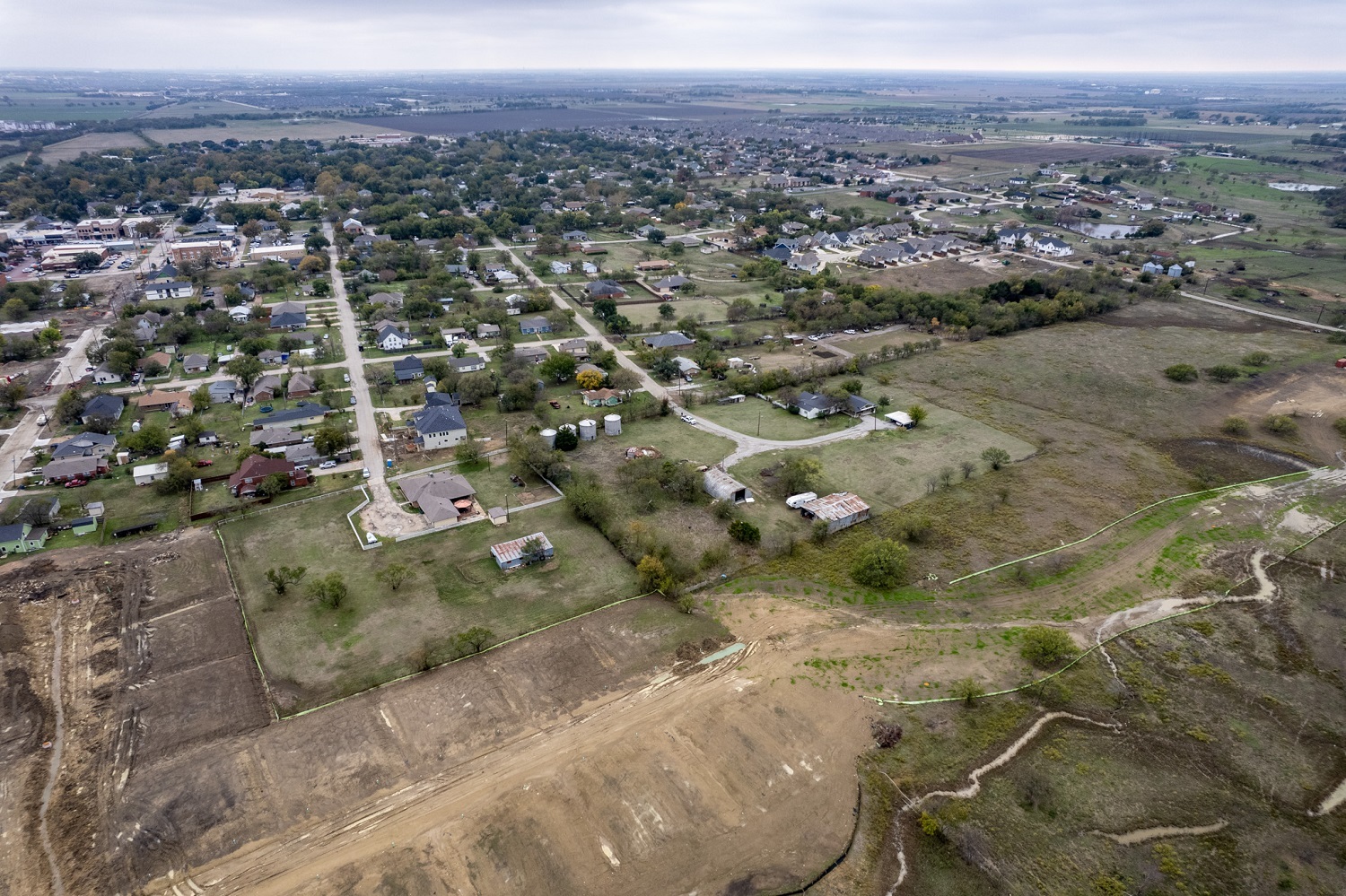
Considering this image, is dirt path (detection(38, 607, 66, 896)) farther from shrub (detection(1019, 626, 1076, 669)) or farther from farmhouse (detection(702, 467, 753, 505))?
shrub (detection(1019, 626, 1076, 669))

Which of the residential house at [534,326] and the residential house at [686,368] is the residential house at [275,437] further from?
the residential house at [686,368]

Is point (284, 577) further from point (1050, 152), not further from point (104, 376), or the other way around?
point (1050, 152)

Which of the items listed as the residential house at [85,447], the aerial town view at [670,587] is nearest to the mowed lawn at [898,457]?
the aerial town view at [670,587]

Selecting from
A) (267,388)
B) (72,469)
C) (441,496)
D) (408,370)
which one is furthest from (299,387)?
(441,496)

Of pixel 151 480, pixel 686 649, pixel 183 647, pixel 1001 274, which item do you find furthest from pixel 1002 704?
pixel 1001 274

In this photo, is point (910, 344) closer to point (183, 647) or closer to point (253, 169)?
point (183, 647)

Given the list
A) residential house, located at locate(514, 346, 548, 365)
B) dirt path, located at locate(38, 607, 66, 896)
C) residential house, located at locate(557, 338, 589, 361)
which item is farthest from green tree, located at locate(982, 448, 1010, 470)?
dirt path, located at locate(38, 607, 66, 896)
